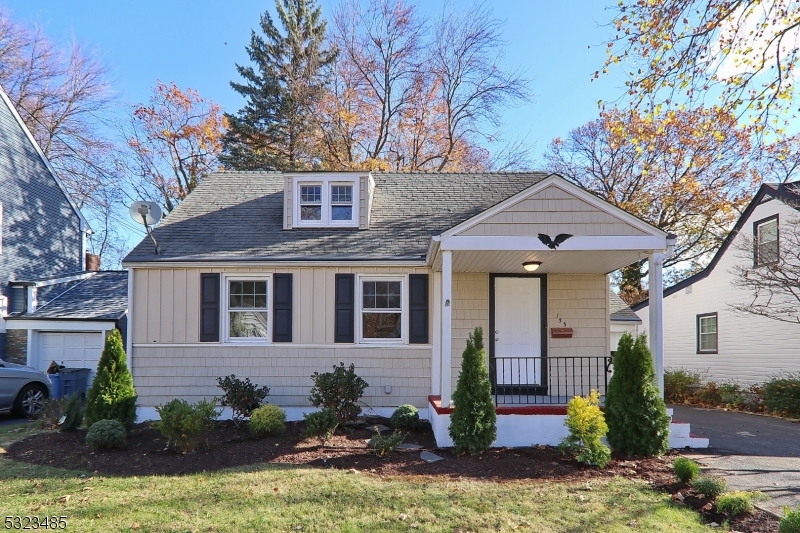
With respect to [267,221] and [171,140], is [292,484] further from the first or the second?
[171,140]

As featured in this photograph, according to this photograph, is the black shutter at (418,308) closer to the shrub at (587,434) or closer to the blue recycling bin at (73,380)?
the shrub at (587,434)

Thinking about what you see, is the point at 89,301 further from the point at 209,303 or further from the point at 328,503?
the point at 328,503

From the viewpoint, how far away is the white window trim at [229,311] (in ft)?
31.9

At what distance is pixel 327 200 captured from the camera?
10859 millimetres

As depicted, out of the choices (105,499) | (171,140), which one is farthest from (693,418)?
(171,140)

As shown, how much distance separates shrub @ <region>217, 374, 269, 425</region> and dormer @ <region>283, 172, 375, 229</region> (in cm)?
326

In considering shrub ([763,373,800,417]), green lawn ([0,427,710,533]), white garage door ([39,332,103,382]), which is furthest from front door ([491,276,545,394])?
white garage door ([39,332,103,382])

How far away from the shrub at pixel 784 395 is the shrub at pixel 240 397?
10826mm

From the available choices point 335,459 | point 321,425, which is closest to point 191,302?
point 321,425

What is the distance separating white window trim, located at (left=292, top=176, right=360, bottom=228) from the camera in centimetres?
1075

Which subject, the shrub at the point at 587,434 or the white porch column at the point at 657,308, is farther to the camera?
the white porch column at the point at 657,308

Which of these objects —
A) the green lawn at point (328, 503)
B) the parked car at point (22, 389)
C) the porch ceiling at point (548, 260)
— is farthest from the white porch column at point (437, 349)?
the parked car at point (22, 389)

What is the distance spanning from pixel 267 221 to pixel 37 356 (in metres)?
7.55

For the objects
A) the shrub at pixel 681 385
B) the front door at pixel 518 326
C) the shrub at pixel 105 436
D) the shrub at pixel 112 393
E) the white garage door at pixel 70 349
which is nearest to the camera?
the shrub at pixel 105 436
